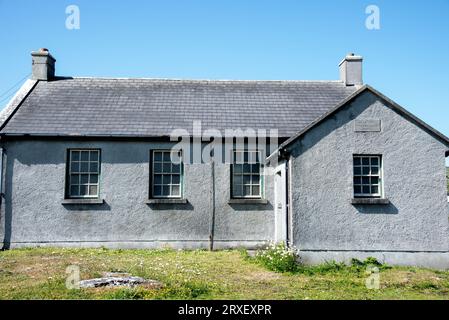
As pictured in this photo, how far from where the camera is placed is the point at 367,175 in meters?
12.2

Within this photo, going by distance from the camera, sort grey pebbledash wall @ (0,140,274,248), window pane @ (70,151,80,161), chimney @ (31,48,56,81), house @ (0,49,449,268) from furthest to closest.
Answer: chimney @ (31,48,56,81) → window pane @ (70,151,80,161) → grey pebbledash wall @ (0,140,274,248) → house @ (0,49,449,268)

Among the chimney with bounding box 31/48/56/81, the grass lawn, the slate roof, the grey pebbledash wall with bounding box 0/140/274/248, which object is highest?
the chimney with bounding box 31/48/56/81

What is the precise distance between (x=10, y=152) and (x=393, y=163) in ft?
42.3

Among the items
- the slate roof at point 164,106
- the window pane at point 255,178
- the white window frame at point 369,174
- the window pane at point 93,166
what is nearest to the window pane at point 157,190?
the slate roof at point 164,106

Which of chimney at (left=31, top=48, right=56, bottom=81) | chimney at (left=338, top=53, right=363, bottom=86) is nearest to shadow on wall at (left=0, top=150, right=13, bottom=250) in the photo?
chimney at (left=31, top=48, right=56, bottom=81)

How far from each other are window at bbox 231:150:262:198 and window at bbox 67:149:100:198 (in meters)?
4.98

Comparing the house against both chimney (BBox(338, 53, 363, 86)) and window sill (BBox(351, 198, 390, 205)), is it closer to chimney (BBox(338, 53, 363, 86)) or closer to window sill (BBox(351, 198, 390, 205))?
window sill (BBox(351, 198, 390, 205))

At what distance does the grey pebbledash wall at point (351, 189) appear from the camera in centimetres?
1174

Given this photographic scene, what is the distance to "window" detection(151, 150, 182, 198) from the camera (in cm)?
1491

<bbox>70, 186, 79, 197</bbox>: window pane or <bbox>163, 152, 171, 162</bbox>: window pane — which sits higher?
<bbox>163, 152, 171, 162</bbox>: window pane

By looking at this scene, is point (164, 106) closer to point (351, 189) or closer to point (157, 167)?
point (157, 167)

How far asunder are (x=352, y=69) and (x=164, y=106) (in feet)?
29.2

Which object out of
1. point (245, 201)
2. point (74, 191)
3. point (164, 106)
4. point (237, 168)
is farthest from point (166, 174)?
point (74, 191)

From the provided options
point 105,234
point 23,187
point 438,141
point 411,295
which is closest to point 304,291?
point 411,295
